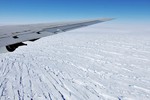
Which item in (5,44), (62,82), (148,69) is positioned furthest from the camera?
(148,69)

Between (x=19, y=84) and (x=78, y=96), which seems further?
(x=19, y=84)

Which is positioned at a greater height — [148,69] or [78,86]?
[78,86]

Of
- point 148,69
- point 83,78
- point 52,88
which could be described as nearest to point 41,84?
point 52,88

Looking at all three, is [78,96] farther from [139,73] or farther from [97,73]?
[139,73]

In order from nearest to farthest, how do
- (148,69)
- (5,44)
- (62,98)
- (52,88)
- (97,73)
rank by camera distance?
1. (5,44)
2. (62,98)
3. (52,88)
4. (97,73)
5. (148,69)

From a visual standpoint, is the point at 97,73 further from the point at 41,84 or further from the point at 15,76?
the point at 15,76

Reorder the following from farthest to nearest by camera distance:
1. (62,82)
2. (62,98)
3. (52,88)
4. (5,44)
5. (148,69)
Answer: (148,69) → (62,82) → (52,88) → (62,98) → (5,44)

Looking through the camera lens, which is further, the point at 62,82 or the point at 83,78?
the point at 83,78

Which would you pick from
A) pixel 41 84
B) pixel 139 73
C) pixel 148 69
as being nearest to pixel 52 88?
pixel 41 84

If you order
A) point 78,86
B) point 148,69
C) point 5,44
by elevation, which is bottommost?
point 148,69
